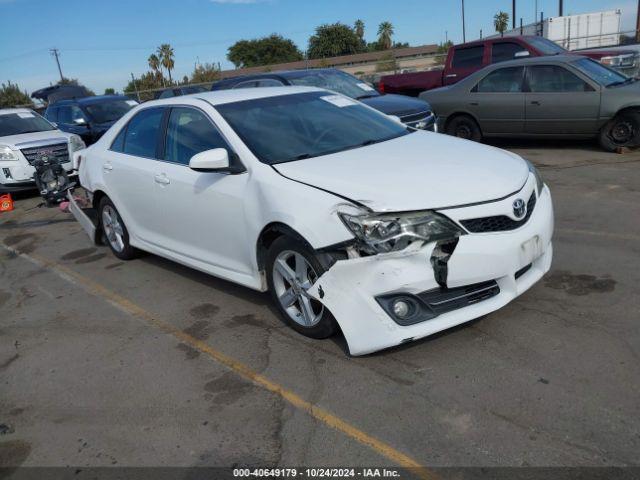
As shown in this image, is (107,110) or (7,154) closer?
(7,154)

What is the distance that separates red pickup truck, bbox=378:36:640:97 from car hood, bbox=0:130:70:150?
24.6ft

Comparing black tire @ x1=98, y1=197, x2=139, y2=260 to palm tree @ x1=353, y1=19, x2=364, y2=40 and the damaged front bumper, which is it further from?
palm tree @ x1=353, y1=19, x2=364, y2=40

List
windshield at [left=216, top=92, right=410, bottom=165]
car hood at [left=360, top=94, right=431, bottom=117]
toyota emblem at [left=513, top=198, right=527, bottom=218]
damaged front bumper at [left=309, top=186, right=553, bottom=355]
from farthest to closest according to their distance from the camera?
car hood at [left=360, top=94, right=431, bottom=117], windshield at [left=216, top=92, right=410, bottom=165], toyota emblem at [left=513, top=198, right=527, bottom=218], damaged front bumper at [left=309, top=186, right=553, bottom=355]

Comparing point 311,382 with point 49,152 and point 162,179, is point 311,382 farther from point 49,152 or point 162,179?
point 49,152

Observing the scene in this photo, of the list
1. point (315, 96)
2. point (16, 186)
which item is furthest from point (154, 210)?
point (16, 186)

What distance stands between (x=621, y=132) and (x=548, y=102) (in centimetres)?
119

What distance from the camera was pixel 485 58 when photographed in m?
12.7

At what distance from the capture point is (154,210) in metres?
5.05

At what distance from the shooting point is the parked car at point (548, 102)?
8.73 metres

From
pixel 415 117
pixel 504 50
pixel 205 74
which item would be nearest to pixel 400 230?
pixel 415 117

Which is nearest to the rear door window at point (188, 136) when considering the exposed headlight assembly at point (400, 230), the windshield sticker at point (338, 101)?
the windshield sticker at point (338, 101)

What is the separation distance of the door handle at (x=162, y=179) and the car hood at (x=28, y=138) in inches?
279

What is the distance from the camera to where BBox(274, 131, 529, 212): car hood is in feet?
10.8

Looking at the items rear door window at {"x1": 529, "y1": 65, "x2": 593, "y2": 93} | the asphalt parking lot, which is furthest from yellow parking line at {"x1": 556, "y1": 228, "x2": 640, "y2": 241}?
rear door window at {"x1": 529, "y1": 65, "x2": 593, "y2": 93}
